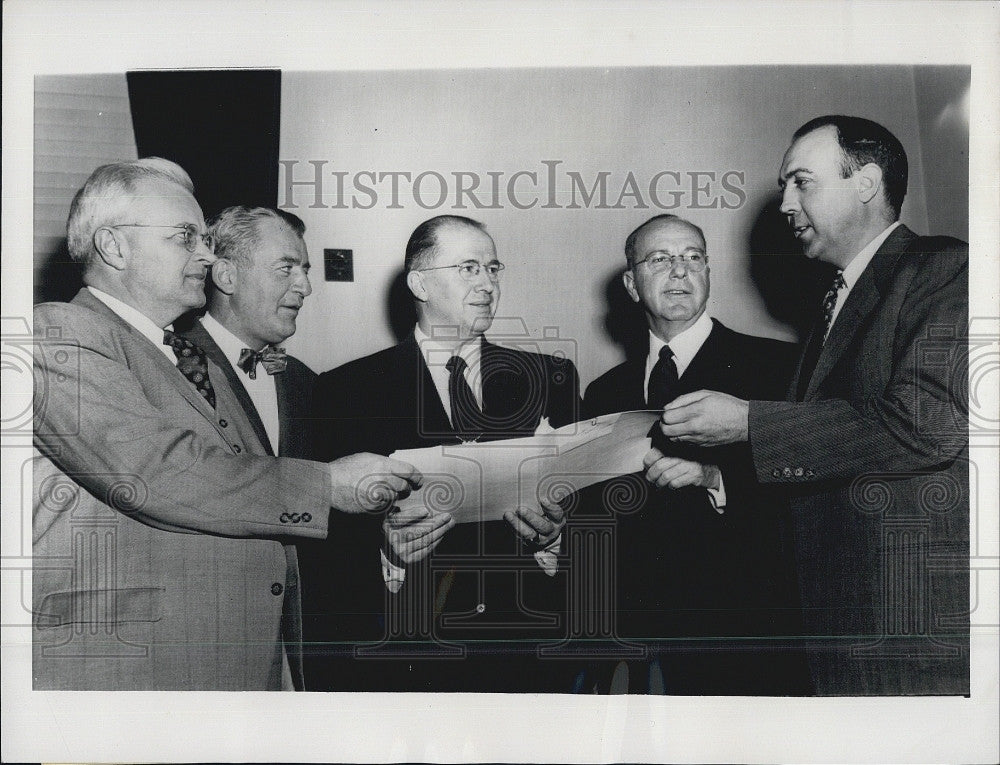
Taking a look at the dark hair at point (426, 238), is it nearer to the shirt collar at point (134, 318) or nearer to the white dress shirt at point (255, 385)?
the white dress shirt at point (255, 385)

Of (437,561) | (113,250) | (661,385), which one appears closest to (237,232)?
(113,250)

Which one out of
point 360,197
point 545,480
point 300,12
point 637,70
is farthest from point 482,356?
point 300,12

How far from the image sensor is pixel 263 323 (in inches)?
119

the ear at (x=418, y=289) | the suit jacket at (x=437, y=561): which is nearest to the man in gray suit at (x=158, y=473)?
the suit jacket at (x=437, y=561)

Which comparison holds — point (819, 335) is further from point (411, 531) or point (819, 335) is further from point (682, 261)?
point (411, 531)

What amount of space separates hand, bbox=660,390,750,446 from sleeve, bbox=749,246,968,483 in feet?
0.17

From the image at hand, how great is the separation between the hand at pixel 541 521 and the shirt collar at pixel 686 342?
0.60 metres

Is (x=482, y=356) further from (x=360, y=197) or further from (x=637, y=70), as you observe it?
(x=637, y=70)

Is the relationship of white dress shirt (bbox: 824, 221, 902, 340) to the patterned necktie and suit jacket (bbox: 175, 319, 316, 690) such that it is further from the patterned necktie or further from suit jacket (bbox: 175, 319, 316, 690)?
suit jacket (bbox: 175, 319, 316, 690)

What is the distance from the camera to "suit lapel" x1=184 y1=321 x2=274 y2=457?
9.91 feet

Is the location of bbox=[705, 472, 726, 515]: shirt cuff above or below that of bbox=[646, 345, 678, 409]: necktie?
below

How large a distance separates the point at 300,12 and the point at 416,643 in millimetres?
2169

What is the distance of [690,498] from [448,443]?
2.72 ft

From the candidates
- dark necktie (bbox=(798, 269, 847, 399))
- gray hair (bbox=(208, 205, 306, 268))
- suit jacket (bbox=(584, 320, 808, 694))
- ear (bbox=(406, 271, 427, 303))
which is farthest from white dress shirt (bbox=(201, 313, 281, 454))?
dark necktie (bbox=(798, 269, 847, 399))
